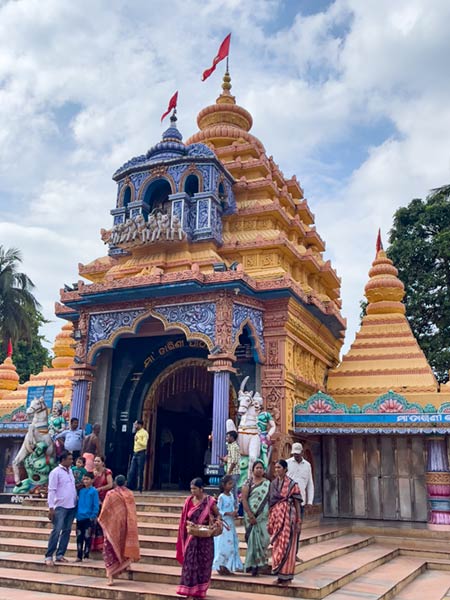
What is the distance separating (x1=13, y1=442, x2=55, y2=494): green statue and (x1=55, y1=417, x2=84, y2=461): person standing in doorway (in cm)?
43

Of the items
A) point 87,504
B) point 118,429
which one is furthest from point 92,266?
point 87,504

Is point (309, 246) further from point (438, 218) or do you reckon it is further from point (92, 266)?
point (92, 266)

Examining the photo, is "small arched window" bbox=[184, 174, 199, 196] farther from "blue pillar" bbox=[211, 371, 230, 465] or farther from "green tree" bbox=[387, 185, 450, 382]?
"green tree" bbox=[387, 185, 450, 382]

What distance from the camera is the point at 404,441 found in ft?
43.6

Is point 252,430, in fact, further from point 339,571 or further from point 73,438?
point 73,438

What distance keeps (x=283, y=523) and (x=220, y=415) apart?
467 centimetres

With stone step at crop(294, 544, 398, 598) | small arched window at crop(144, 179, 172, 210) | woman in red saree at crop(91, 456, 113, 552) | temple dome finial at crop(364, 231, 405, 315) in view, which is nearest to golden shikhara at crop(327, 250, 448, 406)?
temple dome finial at crop(364, 231, 405, 315)

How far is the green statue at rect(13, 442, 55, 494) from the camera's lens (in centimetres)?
1212

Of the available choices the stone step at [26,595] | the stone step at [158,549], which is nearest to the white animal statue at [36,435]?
the stone step at [158,549]

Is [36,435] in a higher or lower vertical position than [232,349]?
lower

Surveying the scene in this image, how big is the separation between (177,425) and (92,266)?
191 inches

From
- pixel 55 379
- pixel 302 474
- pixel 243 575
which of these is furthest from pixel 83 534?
pixel 55 379

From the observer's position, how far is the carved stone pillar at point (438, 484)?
40.0 feet

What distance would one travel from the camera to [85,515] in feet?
26.1
